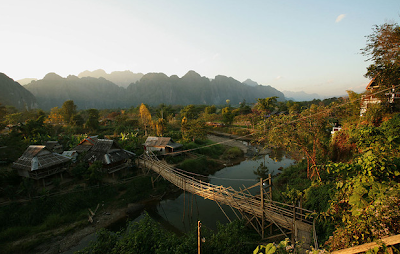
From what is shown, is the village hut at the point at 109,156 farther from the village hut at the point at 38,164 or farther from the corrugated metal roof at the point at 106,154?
the village hut at the point at 38,164

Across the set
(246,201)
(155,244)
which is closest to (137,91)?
(246,201)

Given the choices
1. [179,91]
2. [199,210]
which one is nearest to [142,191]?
[199,210]

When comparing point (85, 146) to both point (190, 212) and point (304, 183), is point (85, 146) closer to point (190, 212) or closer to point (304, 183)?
point (190, 212)

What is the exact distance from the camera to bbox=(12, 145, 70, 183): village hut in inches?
499

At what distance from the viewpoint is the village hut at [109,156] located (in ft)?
48.9

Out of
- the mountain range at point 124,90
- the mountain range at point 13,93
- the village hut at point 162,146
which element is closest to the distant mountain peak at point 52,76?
the mountain range at point 124,90

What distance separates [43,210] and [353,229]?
15613 millimetres

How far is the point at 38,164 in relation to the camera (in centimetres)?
1275

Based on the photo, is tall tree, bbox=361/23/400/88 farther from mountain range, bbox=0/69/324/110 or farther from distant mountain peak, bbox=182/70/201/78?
distant mountain peak, bbox=182/70/201/78

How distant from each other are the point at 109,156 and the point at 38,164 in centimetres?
460

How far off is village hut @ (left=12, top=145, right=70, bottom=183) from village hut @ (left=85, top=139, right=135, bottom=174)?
219 centimetres

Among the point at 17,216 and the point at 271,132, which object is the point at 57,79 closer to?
the point at 17,216

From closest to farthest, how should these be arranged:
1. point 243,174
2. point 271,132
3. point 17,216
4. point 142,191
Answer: point 17,216
point 271,132
point 142,191
point 243,174

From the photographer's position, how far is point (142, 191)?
14.6 m
